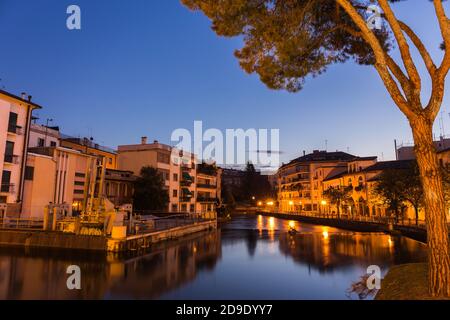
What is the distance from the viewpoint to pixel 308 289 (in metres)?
16.4

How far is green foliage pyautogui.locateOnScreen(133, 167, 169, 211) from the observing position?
44.1 metres

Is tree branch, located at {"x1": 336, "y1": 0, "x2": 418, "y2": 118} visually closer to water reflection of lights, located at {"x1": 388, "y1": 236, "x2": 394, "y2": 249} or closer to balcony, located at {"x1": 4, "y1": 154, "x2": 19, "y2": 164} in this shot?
water reflection of lights, located at {"x1": 388, "y1": 236, "x2": 394, "y2": 249}

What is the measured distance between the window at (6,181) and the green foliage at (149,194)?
16.7 m

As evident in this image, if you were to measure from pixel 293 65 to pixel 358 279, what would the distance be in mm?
12052

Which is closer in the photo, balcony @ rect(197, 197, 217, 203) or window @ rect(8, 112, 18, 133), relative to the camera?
window @ rect(8, 112, 18, 133)

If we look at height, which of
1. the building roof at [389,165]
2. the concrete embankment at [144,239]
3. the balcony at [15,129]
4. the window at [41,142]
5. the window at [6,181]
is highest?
the window at [41,142]

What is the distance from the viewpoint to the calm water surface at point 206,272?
1494 cm

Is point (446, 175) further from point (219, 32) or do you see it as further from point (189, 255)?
point (219, 32)

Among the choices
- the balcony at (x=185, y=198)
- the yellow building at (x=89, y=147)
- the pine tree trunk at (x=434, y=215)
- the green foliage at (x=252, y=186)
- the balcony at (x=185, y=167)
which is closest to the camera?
the pine tree trunk at (x=434, y=215)

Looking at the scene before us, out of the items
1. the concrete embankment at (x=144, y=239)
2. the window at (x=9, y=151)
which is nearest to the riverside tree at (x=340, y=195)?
the concrete embankment at (x=144, y=239)

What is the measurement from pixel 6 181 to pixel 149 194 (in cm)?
1751

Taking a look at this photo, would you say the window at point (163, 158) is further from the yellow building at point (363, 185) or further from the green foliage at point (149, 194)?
the yellow building at point (363, 185)

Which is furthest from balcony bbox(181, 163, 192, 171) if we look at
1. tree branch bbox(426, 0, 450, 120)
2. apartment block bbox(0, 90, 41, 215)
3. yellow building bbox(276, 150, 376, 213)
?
tree branch bbox(426, 0, 450, 120)

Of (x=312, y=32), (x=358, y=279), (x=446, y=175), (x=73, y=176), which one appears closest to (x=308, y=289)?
(x=358, y=279)
